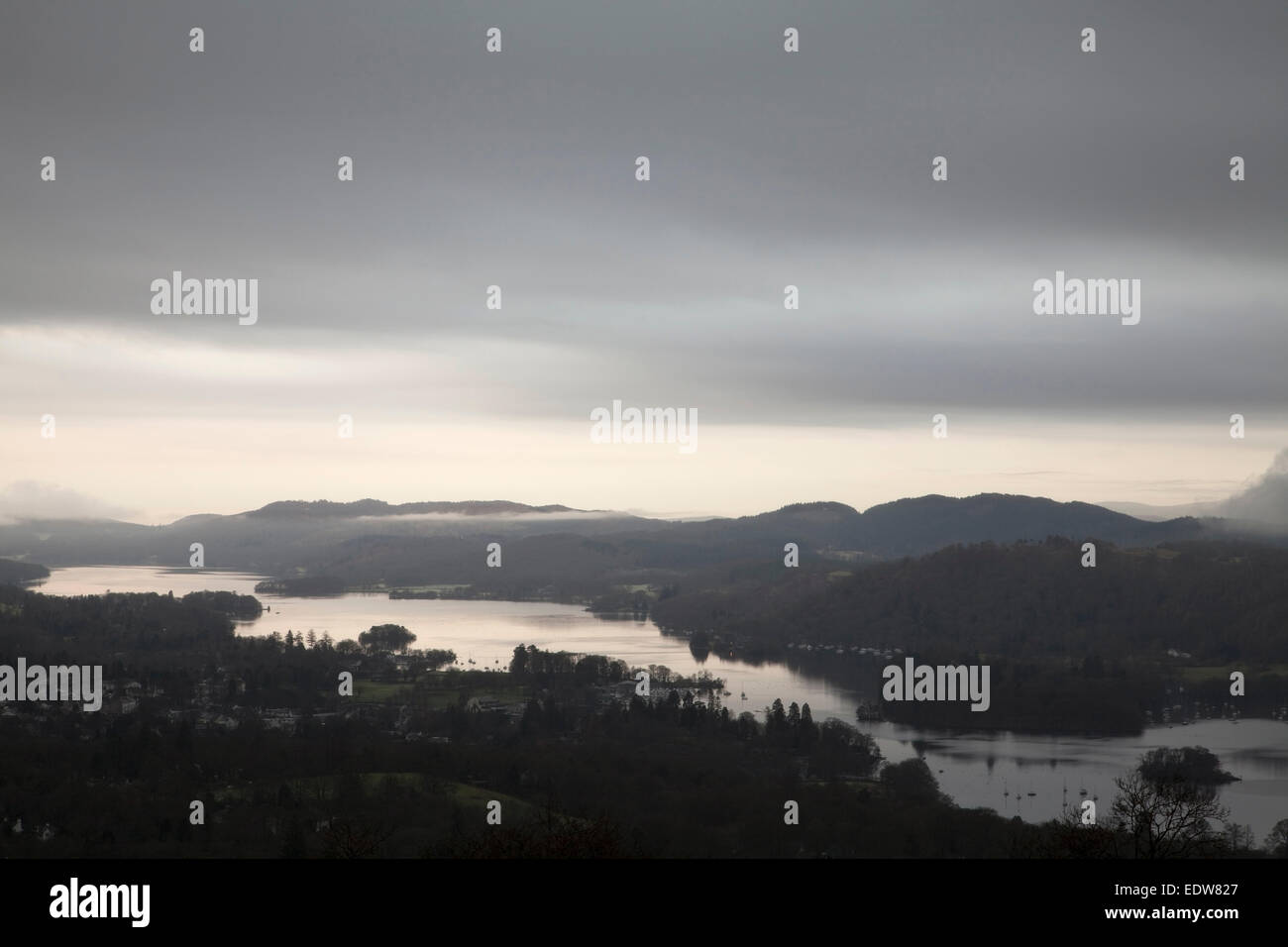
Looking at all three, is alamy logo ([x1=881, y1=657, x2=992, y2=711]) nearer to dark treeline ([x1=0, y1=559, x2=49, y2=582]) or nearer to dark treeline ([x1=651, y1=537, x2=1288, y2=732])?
dark treeline ([x1=651, y1=537, x2=1288, y2=732])

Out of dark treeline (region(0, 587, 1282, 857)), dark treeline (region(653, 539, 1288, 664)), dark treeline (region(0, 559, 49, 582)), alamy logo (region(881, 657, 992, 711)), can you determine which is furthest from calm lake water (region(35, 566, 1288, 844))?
dark treeline (region(653, 539, 1288, 664))

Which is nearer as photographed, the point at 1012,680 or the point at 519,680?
the point at 519,680

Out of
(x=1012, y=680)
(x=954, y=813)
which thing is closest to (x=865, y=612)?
(x=1012, y=680)

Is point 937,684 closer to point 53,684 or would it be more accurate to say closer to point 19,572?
point 53,684
